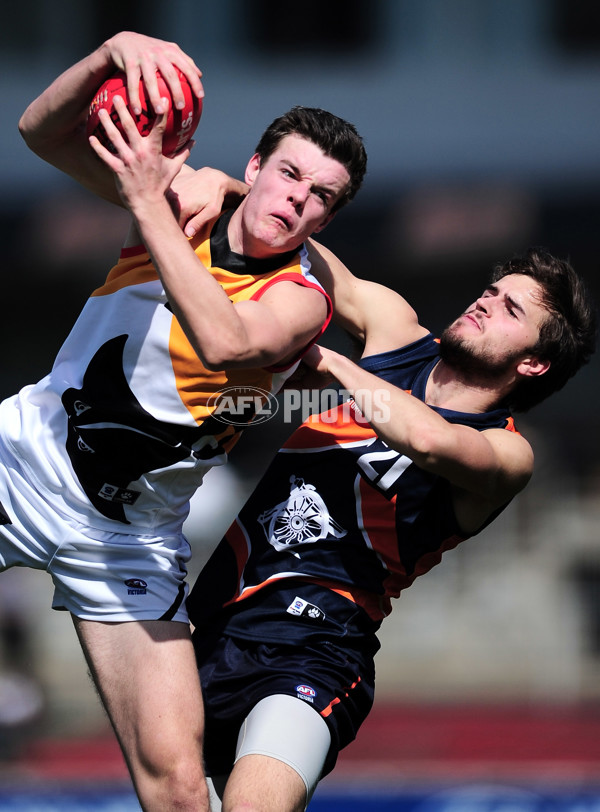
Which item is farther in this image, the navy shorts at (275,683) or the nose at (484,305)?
the nose at (484,305)

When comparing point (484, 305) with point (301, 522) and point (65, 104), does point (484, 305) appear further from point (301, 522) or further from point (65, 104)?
point (65, 104)

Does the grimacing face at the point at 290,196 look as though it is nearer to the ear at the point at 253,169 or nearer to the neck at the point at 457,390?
the ear at the point at 253,169

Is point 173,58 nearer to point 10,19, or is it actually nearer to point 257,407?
Result: point 257,407

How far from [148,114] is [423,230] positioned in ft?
37.0

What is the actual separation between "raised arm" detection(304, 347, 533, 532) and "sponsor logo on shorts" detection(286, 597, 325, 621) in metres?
0.65

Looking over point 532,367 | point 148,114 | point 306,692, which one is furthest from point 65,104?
point 306,692

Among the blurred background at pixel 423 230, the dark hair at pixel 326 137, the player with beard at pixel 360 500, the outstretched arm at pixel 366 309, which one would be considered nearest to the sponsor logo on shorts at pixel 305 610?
the player with beard at pixel 360 500

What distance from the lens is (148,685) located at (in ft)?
10.9

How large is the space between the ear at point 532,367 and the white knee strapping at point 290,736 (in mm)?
1477

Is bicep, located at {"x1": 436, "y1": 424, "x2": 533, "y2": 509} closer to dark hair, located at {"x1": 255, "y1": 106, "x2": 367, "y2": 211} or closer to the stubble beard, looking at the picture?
the stubble beard

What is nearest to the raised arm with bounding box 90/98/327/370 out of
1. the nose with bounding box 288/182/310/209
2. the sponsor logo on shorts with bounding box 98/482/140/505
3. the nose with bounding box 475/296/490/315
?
the nose with bounding box 288/182/310/209

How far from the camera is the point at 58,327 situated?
575 inches

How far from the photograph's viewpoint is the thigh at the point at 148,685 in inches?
129

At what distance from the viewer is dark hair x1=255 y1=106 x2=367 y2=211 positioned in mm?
3428
